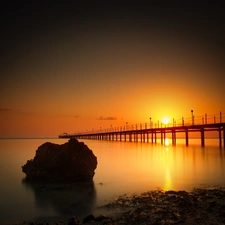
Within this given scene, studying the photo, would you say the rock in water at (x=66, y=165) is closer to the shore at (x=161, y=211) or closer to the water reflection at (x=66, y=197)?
the water reflection at (x=66, y=197)

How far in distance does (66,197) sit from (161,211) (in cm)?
404

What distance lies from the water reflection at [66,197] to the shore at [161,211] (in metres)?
0.80

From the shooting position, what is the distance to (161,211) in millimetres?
6469

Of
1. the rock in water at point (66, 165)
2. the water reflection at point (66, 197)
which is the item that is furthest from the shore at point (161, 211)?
the rock in water at point (66, 165)

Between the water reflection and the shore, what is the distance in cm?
80

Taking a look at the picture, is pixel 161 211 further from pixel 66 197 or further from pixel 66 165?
pixel 66 165

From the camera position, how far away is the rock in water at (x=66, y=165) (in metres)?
11.8

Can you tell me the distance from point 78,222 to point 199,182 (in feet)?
25.7

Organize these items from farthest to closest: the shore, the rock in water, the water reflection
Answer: the rock in water
the water reflection
the shore

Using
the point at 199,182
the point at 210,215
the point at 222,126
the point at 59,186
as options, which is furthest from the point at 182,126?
the point at 210,215

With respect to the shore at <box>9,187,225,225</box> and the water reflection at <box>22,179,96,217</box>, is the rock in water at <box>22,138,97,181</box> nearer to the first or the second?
Result: the water reflection at <box>22,179,96,217</box>

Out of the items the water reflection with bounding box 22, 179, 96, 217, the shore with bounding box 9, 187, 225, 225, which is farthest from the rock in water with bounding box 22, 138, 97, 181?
the shore with bounding box 9, 187, 225, 225

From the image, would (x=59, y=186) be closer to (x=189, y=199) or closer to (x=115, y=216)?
(x=115, y=216)

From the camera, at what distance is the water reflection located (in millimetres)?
7491
